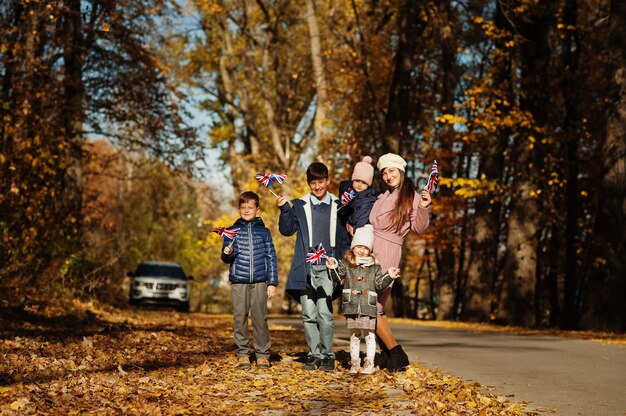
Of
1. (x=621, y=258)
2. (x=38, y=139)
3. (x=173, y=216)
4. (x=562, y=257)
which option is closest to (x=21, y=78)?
(x=38, y=139)

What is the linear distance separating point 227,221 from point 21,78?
17.9m

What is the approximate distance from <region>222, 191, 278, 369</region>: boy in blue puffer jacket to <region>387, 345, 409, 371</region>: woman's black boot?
1324mm

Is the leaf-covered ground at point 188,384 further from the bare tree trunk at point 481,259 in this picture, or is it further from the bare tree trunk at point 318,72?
the bare tree trunk at point 318,72

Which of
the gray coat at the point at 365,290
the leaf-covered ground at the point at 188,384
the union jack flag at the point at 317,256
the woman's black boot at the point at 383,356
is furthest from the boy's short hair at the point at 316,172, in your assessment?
the leaf-covered ground at the point at 188,384

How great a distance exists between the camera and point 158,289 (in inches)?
1180

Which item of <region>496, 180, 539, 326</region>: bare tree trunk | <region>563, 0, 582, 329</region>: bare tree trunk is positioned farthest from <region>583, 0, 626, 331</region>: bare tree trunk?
<region>563, 0, 582, 329</region>: bare tree trunk

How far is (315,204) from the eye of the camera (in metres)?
9.63

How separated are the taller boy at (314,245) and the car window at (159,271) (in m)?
21.6

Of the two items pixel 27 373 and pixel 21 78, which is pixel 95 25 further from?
pixel 27 373

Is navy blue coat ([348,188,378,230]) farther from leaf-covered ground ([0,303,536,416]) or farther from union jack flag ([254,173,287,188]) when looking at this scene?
leaf-covered ground ([0,303,536,416])

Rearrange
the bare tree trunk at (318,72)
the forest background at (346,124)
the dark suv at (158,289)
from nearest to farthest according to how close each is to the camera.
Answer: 1. the forest background at (346,124)
2. the dark suv at (158,289)
3. the bare tree trunk at (318,72)

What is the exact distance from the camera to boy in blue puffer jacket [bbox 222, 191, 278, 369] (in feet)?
31.4

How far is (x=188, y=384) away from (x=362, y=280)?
194 centimetres

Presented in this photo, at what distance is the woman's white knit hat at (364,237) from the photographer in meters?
9.02
